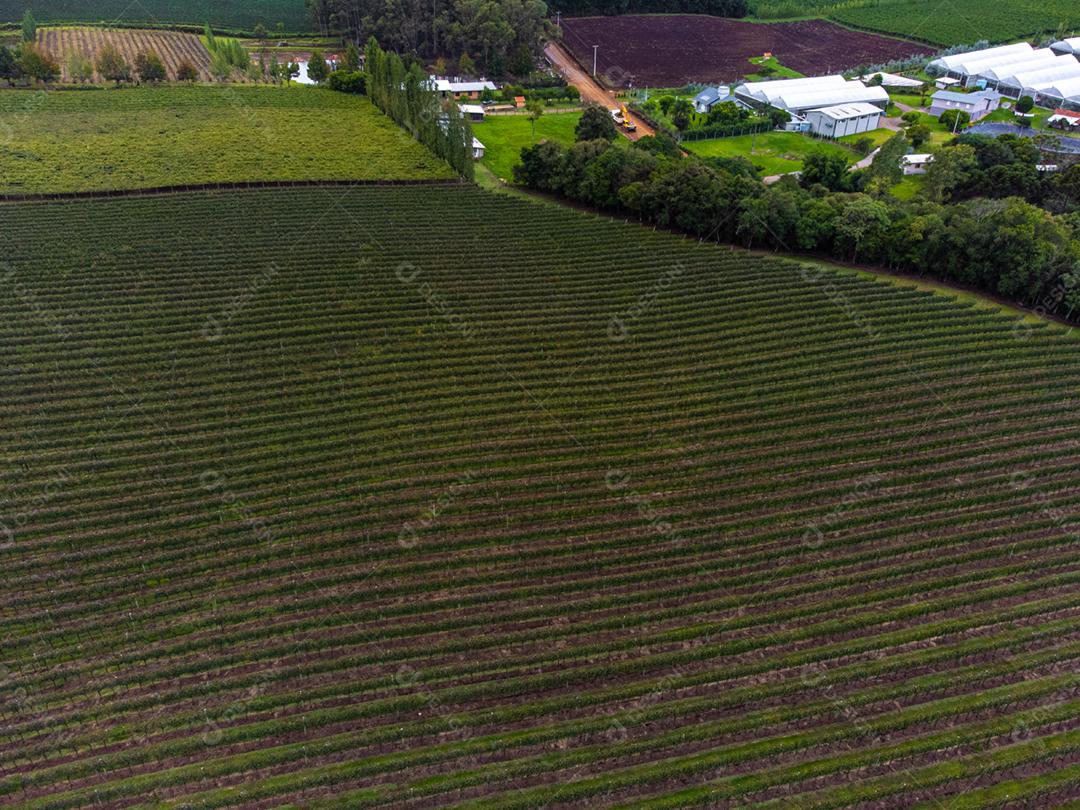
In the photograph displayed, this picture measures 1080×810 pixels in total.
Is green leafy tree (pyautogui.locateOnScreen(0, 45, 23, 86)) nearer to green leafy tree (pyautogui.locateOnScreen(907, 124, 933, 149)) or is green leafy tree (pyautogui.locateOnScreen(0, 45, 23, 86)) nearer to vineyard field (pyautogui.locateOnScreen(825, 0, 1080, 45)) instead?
green leafy tree (pyautogui.locateOnScreen(907, 124, 933, 149))

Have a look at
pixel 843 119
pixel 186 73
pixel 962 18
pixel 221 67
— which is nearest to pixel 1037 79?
pixel 843 119

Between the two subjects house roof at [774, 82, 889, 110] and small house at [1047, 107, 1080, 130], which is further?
house roof at [774, 82, 889, 110]

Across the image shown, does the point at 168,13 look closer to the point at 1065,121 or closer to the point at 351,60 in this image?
the point at 351,60

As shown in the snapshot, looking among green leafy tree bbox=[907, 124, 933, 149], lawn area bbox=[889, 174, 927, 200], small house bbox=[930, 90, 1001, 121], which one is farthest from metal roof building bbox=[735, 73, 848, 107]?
lawn area bbox=[889, 174, 927, 200]

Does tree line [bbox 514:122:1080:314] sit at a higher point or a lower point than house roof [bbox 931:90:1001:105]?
lower

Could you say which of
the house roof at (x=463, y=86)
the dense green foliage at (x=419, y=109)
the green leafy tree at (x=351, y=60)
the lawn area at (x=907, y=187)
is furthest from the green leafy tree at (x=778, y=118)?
the green leafy tree at (x=351, y=60)

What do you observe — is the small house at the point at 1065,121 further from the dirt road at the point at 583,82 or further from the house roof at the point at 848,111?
the dirt road at the point at 583,82
